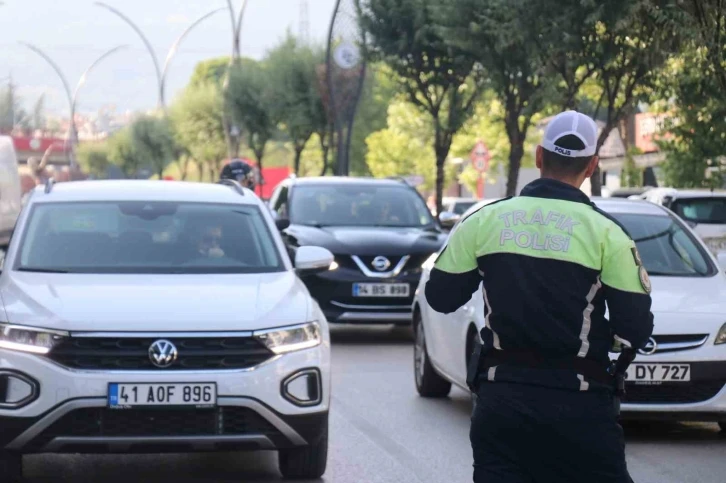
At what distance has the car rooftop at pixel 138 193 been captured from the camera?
9258 mm

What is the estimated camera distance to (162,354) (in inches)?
294

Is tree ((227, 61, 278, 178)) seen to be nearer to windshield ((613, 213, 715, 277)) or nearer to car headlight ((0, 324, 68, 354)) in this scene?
windshield ((613, 213, 715, 277))

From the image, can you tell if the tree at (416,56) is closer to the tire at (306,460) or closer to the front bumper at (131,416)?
the tire at (306,460)

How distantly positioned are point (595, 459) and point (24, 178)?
1525 inches

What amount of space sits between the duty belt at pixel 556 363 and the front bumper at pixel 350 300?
1161 centimetres

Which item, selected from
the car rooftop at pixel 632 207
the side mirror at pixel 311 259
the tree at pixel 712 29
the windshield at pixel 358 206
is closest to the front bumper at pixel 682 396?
the side mirror at pixel 311 259

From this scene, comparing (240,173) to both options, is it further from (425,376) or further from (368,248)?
(425,376)

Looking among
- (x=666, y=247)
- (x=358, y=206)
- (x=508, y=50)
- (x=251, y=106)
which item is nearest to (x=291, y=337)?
(x=666, y=247)

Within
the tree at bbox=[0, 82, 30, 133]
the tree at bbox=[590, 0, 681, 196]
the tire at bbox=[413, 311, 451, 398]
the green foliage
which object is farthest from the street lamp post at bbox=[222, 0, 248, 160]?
the tree at bbox=[0, 82, 30, 133]

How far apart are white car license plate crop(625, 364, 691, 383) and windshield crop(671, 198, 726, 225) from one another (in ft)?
38.7

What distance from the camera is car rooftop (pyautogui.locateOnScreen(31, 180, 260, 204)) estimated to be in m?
9.26

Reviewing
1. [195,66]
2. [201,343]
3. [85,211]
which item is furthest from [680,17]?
[195,66]

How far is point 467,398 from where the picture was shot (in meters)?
12.0

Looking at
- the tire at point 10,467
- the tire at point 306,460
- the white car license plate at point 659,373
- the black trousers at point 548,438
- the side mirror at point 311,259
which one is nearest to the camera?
the black trousers at point 548,438
